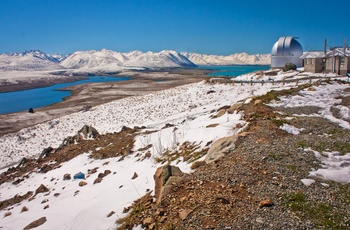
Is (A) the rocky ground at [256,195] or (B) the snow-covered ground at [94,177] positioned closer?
(A) the rocky ground at [256,195]

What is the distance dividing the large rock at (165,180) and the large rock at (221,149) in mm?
1444

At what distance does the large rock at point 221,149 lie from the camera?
28.4 feet

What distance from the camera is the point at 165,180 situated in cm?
734

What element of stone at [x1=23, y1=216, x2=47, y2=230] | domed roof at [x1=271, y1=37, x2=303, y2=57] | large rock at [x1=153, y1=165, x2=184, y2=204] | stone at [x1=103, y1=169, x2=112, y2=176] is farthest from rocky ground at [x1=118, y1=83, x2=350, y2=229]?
domed roof at [x1=271, y1=37, x2=303, y2=57]

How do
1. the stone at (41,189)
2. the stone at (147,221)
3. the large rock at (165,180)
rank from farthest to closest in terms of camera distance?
1. the stone at (41,189)
2. the large rock at (165,180)
3. the stone at (147,221)

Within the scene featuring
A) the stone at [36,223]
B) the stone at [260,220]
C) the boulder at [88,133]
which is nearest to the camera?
the stone at [260,220]

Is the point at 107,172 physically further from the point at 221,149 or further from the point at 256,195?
the point at 256,195

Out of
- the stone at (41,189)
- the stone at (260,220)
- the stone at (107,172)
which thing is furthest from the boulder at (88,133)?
the stone at (260,220)

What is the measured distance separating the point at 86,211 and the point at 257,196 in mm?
5079

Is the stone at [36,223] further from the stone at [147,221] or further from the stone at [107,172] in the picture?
the stone at [147,221]

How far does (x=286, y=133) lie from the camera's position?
1009 cm

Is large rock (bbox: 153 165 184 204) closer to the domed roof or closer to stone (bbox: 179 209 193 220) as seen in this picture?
stone (bbox: 179 209 193 220)

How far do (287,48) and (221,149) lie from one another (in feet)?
160

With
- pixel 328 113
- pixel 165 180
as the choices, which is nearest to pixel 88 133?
pixel 165 180
